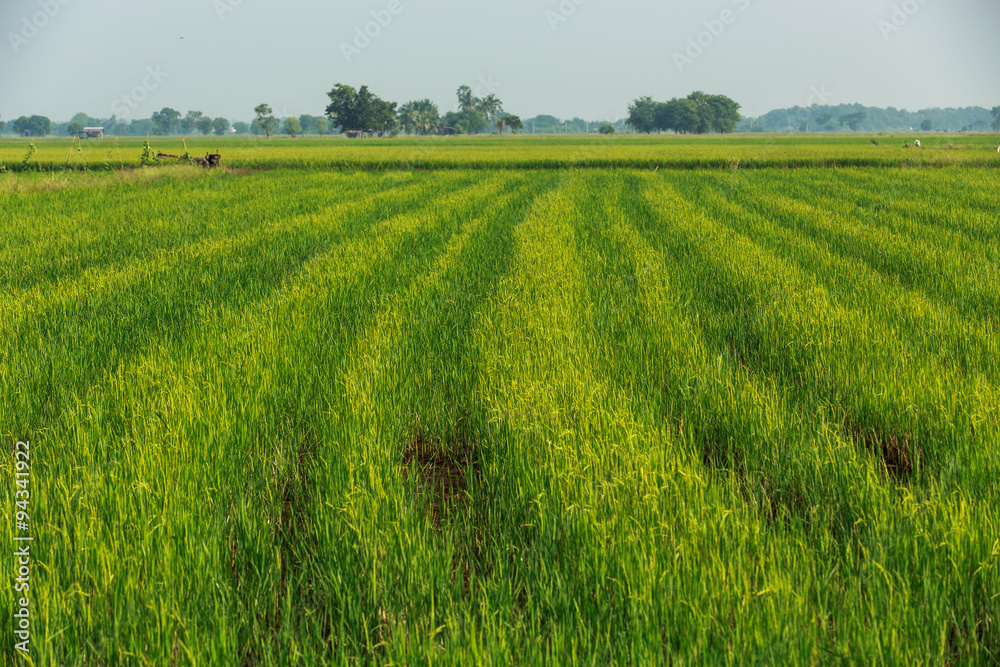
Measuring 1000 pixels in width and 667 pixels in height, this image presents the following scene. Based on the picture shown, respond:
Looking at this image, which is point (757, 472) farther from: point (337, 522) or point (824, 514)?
point (337, 522)

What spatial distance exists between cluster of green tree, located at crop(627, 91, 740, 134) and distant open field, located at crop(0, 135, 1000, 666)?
13468 centimetres

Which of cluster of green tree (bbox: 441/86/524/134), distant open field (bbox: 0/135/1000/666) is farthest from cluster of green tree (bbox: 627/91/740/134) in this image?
distant open field (bbox: 0/135/1000/666)

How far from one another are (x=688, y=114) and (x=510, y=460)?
140m

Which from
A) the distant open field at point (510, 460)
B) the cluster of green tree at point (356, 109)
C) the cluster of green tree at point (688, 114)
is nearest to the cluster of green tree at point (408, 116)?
the cluster of green tree at point (356, 109)

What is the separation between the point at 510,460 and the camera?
2.55m

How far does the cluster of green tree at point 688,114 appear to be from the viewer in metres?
128

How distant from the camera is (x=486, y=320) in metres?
4.66

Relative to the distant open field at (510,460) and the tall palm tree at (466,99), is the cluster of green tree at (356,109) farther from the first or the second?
the distant open field at (510,460)

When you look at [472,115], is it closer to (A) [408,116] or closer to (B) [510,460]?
(A) [408,116]

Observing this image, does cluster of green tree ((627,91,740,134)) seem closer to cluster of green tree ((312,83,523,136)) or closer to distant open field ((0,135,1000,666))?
cluster of green tree ((312,83,523,136))

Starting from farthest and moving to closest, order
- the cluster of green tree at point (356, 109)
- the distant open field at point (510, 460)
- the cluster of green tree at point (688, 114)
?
the cluster of green tree at point (688, 114), the cluster of green tree at point (356, 109), the distant open field at point (510, 460)

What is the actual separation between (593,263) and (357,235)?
4.42 m

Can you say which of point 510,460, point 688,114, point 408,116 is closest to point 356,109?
point 408,116

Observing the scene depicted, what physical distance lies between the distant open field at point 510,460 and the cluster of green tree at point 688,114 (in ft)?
442
